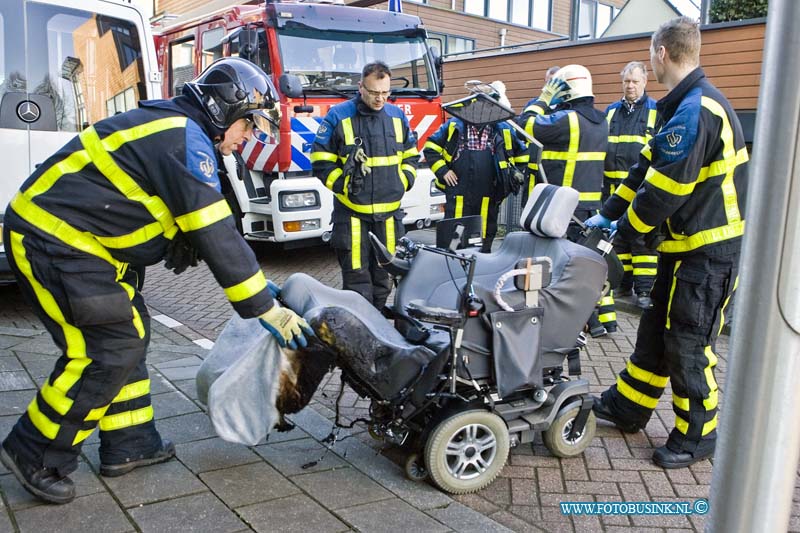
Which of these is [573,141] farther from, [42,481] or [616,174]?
[42,481]

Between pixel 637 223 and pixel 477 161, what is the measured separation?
3.14m

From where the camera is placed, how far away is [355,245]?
529 cm

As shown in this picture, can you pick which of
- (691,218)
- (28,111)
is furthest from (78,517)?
(28,111)

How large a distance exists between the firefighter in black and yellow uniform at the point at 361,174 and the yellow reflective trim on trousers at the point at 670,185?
2264 millimetres

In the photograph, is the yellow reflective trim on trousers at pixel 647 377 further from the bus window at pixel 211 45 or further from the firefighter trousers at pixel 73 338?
the bus window at pixel 211 45

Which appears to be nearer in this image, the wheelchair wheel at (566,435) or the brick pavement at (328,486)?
the brick pavement at (328,486)

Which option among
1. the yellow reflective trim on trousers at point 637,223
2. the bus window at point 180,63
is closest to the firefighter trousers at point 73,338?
the yellow reflective trim on trousers at point 637,223

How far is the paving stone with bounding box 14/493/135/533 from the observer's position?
2.74m

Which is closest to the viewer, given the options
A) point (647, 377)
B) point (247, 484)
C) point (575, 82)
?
point (247, 484)

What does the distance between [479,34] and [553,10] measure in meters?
3.52

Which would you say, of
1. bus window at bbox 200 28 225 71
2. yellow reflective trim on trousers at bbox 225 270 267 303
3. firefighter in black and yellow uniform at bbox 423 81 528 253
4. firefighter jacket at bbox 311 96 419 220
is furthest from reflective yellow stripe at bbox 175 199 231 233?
bus window at bbox 200 28 225 71

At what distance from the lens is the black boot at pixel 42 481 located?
2898 mm

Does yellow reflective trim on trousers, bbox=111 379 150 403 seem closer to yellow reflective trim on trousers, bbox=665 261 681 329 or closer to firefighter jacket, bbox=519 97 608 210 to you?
yellow reflective trim on trousers, bbox=665 261 681 329

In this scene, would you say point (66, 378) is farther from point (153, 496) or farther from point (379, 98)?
point (379, 98)
